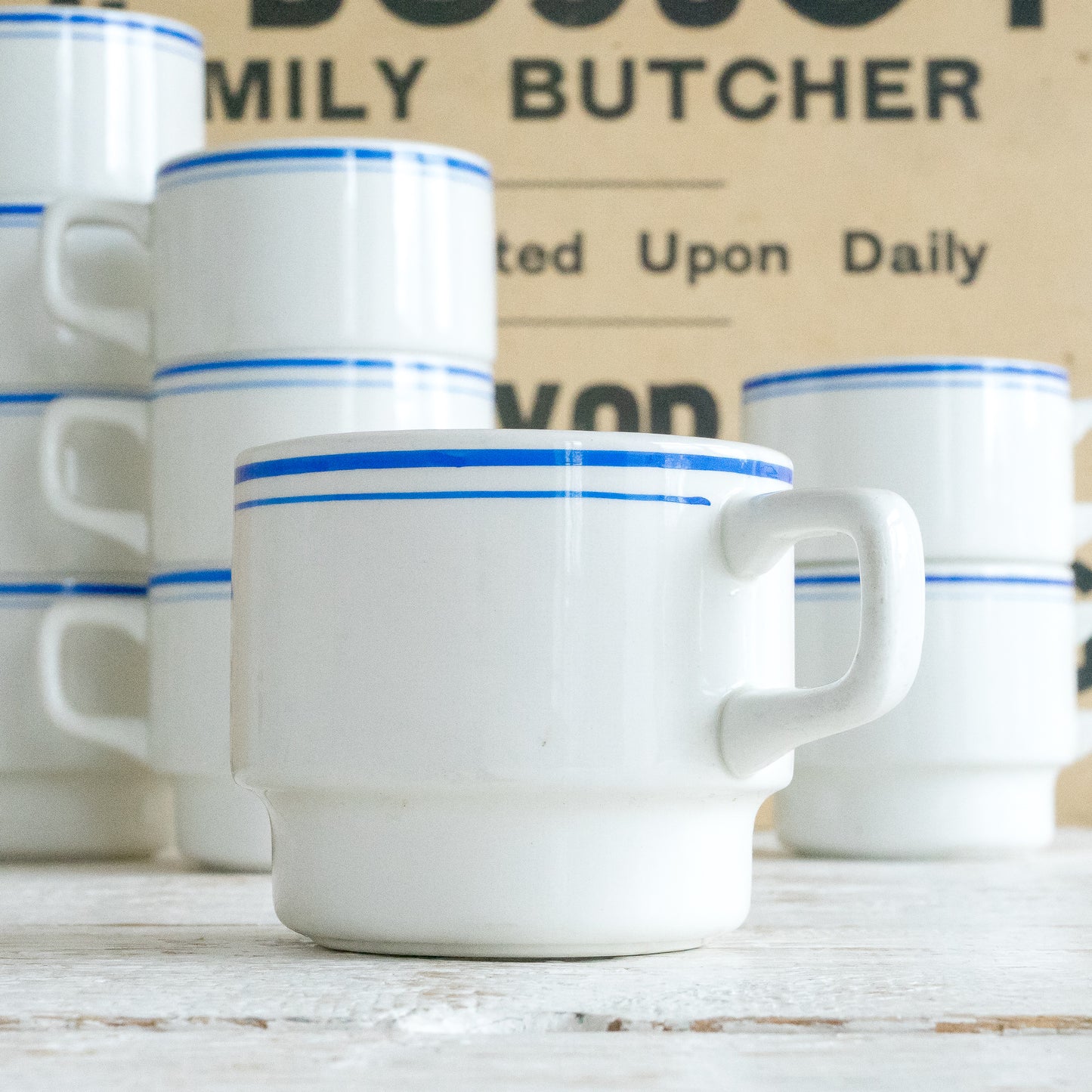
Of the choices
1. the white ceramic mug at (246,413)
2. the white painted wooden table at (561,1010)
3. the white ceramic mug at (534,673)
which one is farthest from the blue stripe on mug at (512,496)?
the white ceramic mug at (246,413)

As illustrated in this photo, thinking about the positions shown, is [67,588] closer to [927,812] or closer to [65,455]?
[65,455]

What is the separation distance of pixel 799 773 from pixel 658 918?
12.0 inches

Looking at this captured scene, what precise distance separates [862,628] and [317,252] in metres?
0.32

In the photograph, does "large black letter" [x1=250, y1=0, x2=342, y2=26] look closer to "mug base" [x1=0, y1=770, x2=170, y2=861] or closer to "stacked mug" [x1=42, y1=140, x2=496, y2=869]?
"stacked mug" [x1=42, y1=140, x2=496, y2=869]

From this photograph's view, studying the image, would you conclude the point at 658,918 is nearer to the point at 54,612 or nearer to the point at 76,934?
the point at 76,934

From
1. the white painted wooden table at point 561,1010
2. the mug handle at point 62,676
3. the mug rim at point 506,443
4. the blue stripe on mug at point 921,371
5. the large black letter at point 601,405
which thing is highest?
the large black letter at point 601,405

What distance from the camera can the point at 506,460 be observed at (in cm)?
40

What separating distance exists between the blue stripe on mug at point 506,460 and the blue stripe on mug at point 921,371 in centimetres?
28

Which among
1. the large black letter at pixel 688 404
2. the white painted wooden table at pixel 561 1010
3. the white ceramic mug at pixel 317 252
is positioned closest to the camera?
the white painted wooden table at pixel 561 1010

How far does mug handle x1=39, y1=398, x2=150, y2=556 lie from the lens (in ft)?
2.24

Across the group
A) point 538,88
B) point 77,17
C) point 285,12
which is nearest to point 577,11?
point 538,88

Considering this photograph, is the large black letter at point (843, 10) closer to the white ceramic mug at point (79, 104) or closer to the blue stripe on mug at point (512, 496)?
the white ceramic mug at point (79, 104)

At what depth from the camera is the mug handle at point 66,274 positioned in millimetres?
681

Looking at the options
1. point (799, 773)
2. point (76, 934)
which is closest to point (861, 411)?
point (799, 773)
